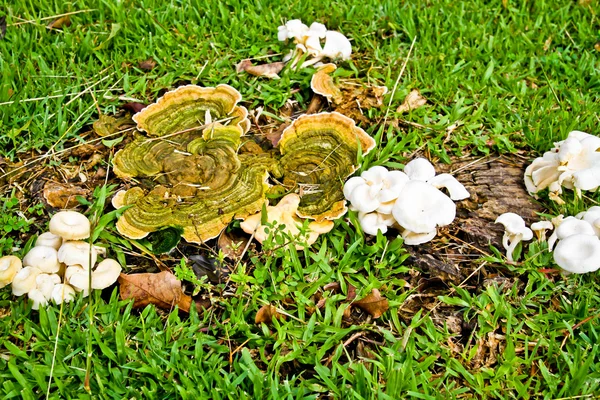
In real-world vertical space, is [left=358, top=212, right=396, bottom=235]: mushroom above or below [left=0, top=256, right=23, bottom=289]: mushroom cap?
below

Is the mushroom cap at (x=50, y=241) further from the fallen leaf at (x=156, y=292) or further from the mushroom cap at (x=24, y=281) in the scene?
the fallen leaf at (x=156, y=292)

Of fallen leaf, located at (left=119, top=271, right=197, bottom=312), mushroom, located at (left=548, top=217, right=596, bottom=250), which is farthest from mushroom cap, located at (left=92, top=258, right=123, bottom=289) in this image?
mushroom, located at (left=548, top=217, right=596, bottom=250)

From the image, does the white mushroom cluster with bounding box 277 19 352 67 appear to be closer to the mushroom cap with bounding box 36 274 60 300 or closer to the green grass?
the green grass

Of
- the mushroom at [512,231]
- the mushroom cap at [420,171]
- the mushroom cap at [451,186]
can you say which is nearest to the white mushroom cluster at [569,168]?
the mushroom at [512,231]

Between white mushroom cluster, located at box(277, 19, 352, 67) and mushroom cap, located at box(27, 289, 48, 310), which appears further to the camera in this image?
white mushroom cluster, located at box(277, 19, 352, 67)

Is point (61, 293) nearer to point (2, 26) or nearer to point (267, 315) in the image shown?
point (267, 315)

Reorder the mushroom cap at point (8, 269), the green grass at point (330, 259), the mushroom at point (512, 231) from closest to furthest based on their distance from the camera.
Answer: the green grass at point (330, 259) → the mushroom cap at point (8, 269) → the mushroom at point (512, 231)

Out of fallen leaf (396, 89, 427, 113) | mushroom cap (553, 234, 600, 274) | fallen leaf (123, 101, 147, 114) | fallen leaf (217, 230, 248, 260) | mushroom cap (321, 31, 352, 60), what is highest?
mushroom cap (321, 31, 352, 60)
